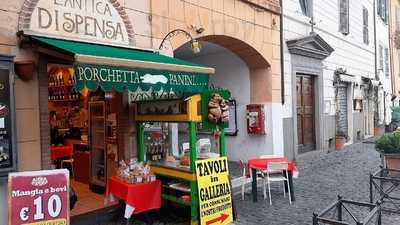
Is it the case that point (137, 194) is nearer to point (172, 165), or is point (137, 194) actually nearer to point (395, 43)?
point (172, 165)

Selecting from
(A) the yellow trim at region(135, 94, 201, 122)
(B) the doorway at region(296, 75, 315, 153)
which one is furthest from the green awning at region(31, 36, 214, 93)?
(B) the doorway at region(296, 75, 315, 153)

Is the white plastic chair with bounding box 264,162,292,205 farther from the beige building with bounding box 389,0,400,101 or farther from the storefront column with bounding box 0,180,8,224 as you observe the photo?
the beige building with bounding box 389,0,400,101

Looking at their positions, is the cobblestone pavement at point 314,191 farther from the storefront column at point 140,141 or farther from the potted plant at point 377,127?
the potted plant at point 377,127

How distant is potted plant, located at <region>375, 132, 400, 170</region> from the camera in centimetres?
778

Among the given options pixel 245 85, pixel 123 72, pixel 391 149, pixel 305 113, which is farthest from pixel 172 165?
pixel 305 113

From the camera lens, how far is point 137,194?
5352mm

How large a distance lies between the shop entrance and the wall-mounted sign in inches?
31.9

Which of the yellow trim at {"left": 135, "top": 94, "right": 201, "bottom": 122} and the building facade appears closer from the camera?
the yellow trim at {"left": 135, "top": 94, "right": 201, "bottom": 122}

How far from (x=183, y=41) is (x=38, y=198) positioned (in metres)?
3.98

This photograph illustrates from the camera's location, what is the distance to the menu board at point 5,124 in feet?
14.6

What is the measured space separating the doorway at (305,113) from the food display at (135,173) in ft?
23.4

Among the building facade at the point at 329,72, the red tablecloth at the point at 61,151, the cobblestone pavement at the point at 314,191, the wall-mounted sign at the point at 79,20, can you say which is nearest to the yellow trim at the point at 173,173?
the cobblestone pavement at the point at 314,191

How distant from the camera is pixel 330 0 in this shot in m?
13.4

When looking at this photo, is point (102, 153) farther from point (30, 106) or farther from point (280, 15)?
point (280, 15)
